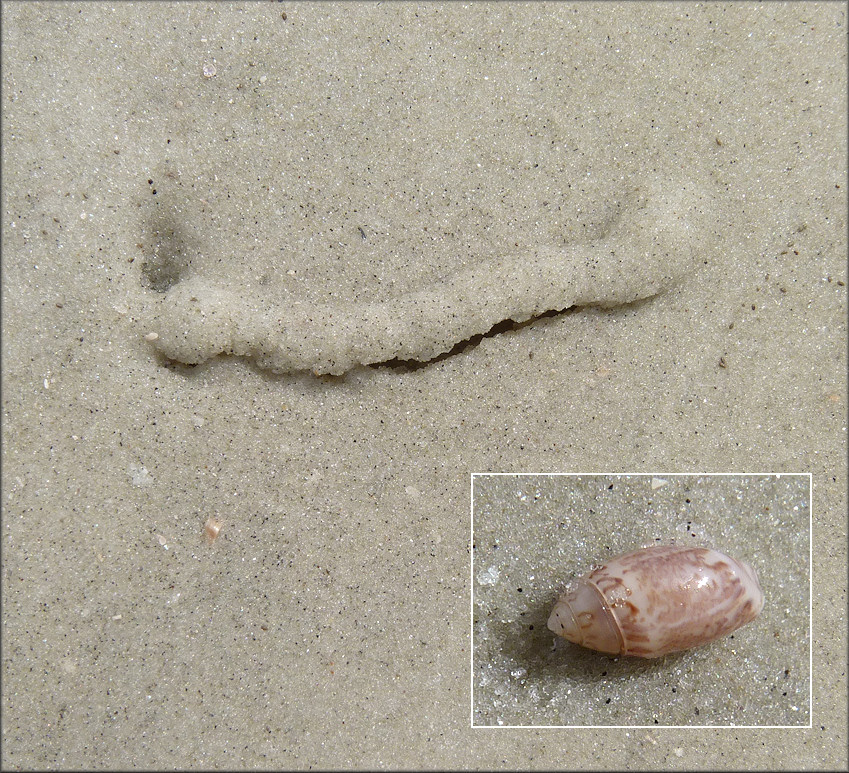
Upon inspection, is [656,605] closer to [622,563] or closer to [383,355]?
[622,563]

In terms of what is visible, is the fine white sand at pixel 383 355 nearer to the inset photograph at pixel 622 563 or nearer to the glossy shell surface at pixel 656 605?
the inset photograph at pixel 622 563

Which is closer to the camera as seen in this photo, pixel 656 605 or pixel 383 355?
pixel 656 605

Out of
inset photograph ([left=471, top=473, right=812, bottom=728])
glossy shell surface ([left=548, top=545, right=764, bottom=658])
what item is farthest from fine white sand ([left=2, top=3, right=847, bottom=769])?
glossy shell surface ([left=548, top=545, right=764, bottom=658])

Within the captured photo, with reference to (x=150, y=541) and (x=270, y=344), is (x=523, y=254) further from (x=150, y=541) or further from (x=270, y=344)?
(x=150, y=541)

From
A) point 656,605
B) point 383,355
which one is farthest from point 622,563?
point 383,355

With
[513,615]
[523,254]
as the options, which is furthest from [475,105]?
[513,615]
